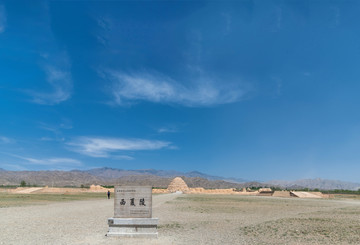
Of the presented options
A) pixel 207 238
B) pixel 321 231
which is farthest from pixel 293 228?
pixel 207 238

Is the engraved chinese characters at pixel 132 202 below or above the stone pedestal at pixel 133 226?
above

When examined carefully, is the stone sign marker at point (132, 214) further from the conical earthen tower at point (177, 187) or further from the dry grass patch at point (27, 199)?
the conical earthen tower at point (177, 187)

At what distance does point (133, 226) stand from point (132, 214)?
1.76ft

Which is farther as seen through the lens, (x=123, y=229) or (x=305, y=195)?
(x=305, y=195)

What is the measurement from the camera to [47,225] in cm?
1433

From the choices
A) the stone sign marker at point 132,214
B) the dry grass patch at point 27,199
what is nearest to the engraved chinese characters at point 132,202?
the stone sign marker at point 132,214

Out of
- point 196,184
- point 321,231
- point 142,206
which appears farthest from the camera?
point 196,184

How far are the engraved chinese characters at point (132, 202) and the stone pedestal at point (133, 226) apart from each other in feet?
1.11

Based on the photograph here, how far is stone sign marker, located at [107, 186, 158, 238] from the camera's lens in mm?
11977

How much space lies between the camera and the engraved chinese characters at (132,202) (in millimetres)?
12422

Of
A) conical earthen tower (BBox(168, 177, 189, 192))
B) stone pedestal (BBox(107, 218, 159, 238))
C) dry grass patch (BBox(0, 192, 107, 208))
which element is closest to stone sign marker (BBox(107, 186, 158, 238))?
stone pedestal (BBox(107, 218, 159, 238))

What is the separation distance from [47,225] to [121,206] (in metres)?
4.80

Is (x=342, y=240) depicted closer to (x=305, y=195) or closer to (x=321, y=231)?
(x=321, y=231)

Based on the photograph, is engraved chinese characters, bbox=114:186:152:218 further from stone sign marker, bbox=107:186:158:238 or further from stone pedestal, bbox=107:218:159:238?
stone pedestal, bbox=107:218:159:238
